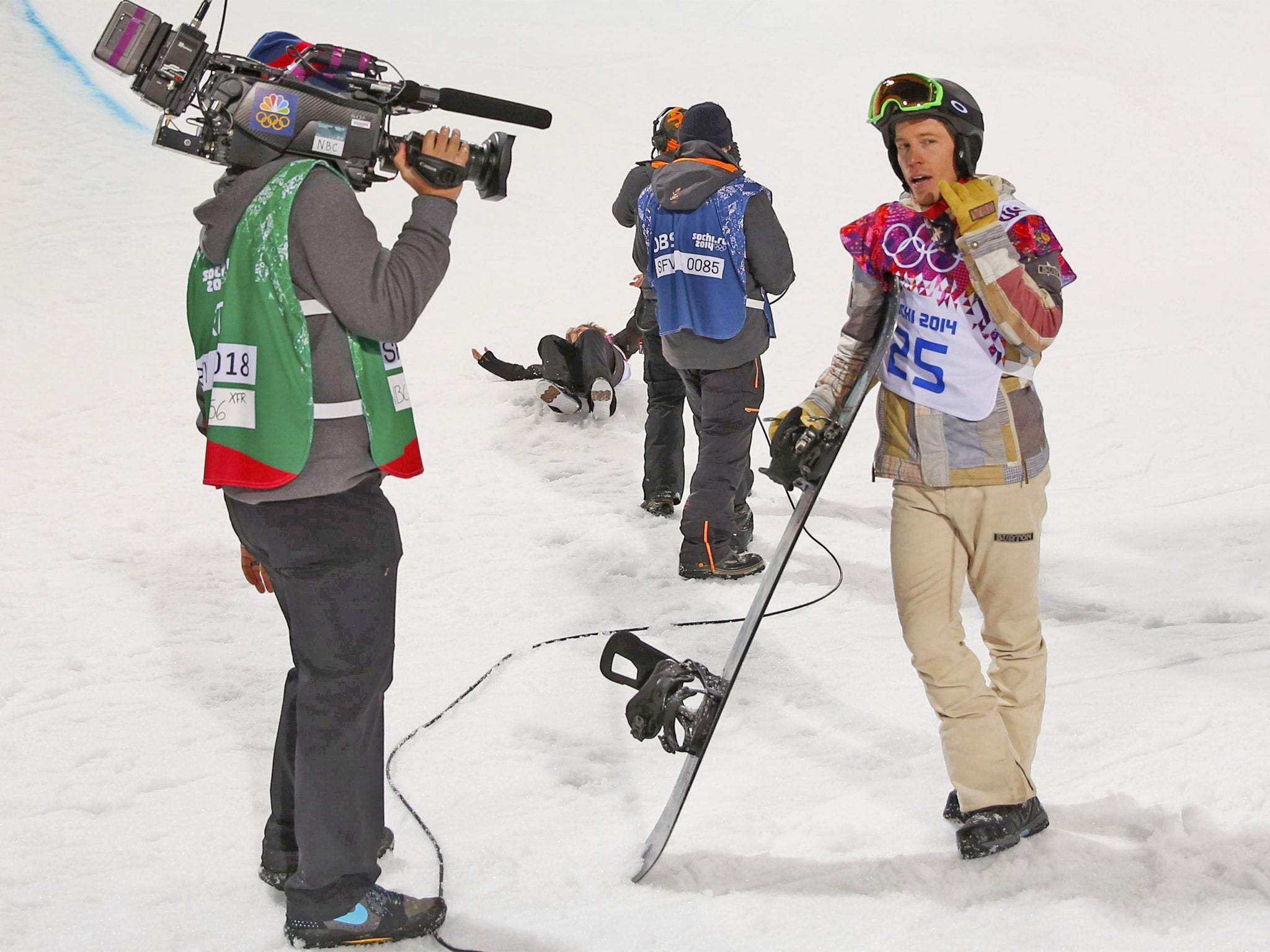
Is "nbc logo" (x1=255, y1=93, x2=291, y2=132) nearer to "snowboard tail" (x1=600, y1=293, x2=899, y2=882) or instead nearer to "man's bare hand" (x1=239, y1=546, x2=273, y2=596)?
"man's bare hand" (x1=239, y1=546, x2=273, y2=596)

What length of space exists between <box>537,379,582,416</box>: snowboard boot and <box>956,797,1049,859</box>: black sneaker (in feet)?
12.9

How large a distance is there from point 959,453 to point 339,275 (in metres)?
1.26

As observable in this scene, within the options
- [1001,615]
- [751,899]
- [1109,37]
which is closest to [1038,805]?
[1001,615]

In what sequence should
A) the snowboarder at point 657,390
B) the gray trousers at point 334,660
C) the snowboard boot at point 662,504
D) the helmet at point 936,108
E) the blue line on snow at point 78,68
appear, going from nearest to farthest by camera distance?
the gray trousers at point 334,660 < the helmet at point 936,108 < the snowboarder at point 657,390 < the snowboard boot at point 662,504 < the blue line on snow at point 78,68

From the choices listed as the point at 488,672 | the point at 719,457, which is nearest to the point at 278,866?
the point at 488,672

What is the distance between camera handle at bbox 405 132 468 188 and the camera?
1985mm

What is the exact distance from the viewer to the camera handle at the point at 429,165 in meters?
1.98

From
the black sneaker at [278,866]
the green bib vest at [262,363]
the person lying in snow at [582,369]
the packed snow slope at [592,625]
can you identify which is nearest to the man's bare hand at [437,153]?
the green bib vest at [262,363]

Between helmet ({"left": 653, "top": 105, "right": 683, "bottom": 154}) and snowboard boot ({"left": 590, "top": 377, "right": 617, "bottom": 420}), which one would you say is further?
snowboard boot ({"left": 590, "top": 377, "right": 617, "bottom": 420})

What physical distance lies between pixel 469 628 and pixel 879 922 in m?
1.95

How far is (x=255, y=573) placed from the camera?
2355 mm

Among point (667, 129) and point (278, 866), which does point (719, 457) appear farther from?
point (278, 866)

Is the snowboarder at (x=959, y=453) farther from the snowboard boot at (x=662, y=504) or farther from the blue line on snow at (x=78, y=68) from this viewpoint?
the blue line on snow at (x=78, y=68)

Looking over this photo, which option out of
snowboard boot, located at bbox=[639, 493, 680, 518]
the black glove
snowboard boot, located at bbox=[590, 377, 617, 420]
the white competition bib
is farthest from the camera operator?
snowboard boot, located at bbox=[590, 377, 617, 420]
